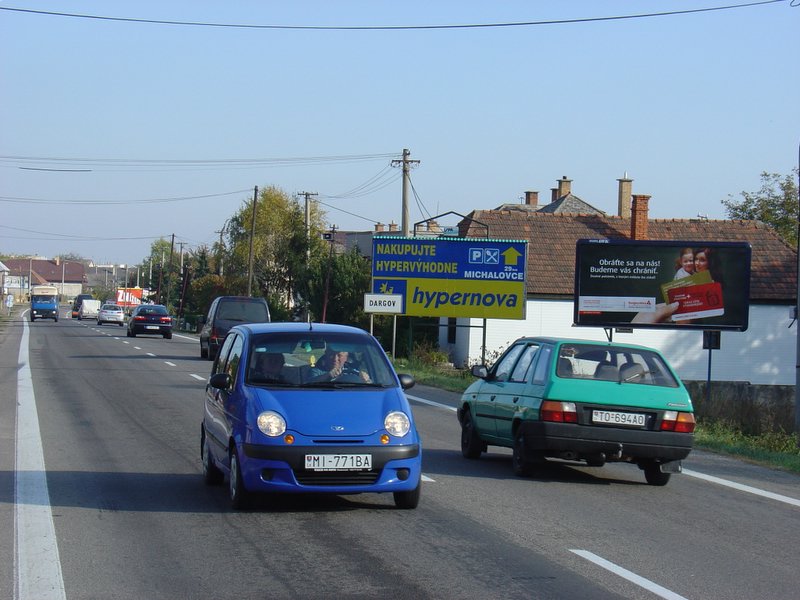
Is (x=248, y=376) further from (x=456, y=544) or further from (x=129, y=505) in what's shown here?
(x=456, y=544)

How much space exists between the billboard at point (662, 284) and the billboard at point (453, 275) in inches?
155

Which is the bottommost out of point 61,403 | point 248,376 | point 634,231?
point 61,403

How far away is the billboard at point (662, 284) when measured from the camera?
30859mm

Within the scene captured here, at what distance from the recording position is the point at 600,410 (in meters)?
10.9

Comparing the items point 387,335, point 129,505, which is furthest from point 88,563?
point 387,335

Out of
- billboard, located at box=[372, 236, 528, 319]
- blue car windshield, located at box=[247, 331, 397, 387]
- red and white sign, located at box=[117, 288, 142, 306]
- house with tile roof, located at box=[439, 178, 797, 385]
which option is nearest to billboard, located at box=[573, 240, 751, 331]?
billboard, located at box=[372, 236, 528, 319]

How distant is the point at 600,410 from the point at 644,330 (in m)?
32.8

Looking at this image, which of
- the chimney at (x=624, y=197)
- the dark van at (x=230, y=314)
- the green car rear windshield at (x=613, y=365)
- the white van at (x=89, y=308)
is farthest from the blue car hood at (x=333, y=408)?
the white van at (x=89, y=308)

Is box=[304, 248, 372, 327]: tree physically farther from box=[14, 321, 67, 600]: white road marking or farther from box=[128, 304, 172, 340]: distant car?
box=[14, 321, 67, 600]: white road marking

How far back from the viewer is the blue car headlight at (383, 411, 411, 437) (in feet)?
28.9

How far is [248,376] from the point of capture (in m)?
9.32

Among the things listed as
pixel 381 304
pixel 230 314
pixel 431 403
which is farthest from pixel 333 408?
pixel 381 304

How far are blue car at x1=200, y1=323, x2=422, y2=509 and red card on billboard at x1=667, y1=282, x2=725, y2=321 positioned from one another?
74.5 feet

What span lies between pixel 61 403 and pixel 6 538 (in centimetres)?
1131
